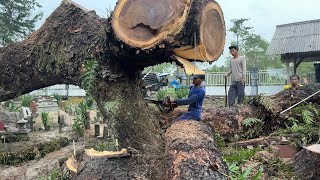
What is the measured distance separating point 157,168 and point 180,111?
2867 millimetres

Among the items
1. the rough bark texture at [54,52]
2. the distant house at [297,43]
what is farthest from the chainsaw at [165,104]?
the distant house at [297,43]

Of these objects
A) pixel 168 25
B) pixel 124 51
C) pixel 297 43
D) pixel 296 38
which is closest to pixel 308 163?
pixel 168 25

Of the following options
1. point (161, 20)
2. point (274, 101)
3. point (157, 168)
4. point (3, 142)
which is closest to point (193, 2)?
point (161, 20)

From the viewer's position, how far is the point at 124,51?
4.75 meters

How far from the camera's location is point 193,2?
4.48 meters

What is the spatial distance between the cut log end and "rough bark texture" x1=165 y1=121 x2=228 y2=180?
121 cm

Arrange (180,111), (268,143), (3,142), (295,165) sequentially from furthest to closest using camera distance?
(3,142), (180,111), (268,143), (295,165)

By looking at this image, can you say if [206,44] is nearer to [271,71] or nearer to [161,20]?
[161,20]

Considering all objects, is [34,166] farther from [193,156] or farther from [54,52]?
[193,156]

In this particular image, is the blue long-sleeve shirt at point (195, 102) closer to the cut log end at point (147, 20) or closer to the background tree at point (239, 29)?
the cut log end at point (147, 20)

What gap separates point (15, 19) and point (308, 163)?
951 inches

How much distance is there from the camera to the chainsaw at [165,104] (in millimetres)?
6652

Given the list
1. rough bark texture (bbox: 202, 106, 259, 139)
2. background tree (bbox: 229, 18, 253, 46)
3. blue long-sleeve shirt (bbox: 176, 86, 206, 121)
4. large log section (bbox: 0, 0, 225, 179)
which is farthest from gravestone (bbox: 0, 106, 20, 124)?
background tree (bbox: 229, 18, 253, 46)

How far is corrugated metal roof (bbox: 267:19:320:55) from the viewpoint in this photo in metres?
17.6
